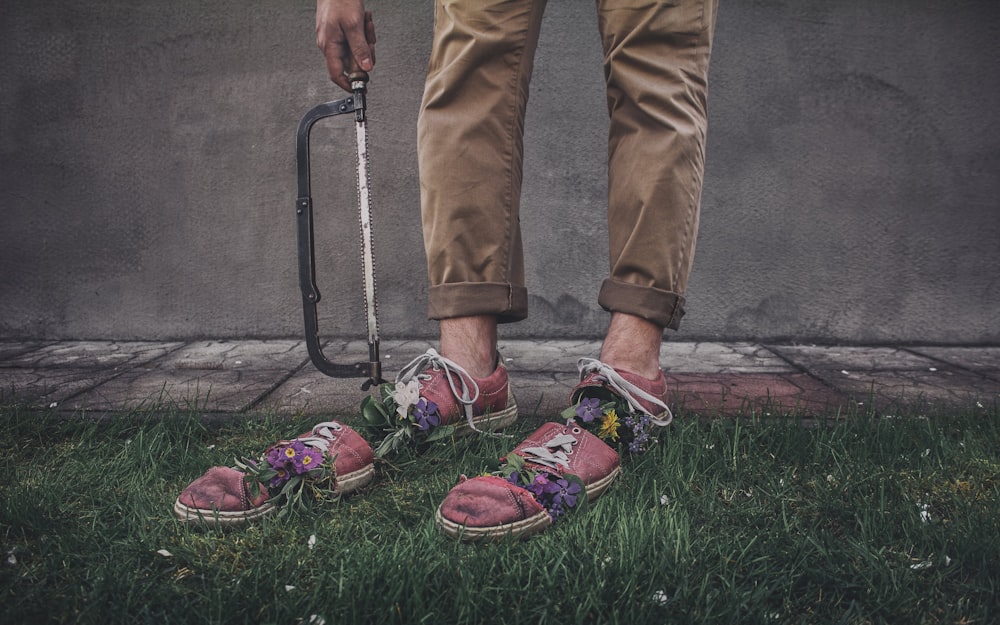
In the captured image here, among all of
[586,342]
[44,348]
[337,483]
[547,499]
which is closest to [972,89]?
[586,342]

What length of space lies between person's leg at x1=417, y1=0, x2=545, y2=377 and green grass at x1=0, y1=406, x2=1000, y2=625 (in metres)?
0.31

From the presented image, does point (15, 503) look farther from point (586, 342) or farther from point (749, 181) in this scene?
point (749, 181)

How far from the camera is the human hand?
4.62 feet

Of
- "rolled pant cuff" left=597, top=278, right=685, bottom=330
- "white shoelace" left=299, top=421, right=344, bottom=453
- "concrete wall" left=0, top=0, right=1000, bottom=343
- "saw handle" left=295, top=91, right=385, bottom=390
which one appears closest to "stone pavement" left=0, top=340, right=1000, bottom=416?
"concrete wall" left=0, top=0, right=1000, bottom=343

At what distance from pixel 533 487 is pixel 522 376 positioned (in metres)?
1.08

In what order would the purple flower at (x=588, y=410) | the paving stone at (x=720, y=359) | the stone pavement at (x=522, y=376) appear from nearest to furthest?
the purple flower at (x=588, y=410) < the stone pavement at (x=522, y=376) < the paving stone at (x=720, y=359)

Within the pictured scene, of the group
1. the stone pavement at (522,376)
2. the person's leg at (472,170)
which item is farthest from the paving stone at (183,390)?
the person's leg at (472,170)

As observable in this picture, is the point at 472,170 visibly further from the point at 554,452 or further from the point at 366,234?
the point at 554,452

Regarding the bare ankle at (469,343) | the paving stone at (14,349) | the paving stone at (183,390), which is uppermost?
the bare ankle at (469,343)

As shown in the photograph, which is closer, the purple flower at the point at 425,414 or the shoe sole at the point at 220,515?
the shoe sole at the point at 220,515

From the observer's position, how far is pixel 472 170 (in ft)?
4.68

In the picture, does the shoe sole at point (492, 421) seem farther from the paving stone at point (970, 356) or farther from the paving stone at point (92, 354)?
the paving stone at point (970, 356)

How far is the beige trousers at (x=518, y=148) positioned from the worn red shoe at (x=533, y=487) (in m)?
0.34

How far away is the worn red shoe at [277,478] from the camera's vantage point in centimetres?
107
